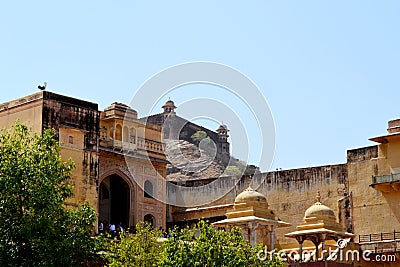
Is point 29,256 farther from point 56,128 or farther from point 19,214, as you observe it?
point 56,128

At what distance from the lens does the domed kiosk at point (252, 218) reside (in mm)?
25703

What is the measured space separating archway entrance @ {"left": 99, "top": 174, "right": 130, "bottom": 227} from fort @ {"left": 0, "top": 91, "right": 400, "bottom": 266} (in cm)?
4

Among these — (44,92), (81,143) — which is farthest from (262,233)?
(44,92)

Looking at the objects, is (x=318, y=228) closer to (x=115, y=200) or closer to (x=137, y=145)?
(x=137, y=145)

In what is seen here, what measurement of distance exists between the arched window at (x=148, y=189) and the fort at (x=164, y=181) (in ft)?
0.13

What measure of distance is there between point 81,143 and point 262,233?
6755mm

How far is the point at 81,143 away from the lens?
27.3 metres

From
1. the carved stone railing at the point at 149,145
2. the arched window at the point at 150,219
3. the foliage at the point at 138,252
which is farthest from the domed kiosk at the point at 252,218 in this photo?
the carved stone railing at the point at 149,145

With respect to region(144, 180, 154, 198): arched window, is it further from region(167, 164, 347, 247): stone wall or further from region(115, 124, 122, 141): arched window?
region(167, 164, 347, 247): stone wall

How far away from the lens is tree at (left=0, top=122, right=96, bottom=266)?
1984 cm

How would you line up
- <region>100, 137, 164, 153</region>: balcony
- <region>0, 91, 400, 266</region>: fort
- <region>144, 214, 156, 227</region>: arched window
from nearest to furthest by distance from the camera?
1. <region>0, 91, 400, 266</region>: fort
2. <region>100, 137, 164, 153</region>: balcony
3. <region>144, 214, 156, 227</region>: arched window

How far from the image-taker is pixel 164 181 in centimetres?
3241

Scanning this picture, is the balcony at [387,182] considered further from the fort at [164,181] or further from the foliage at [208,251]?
the foliage at [208,251]

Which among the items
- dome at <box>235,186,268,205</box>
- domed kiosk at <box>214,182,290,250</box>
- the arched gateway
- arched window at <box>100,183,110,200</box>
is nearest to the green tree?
domed kiosk at <box>214,182,290,250</box>
